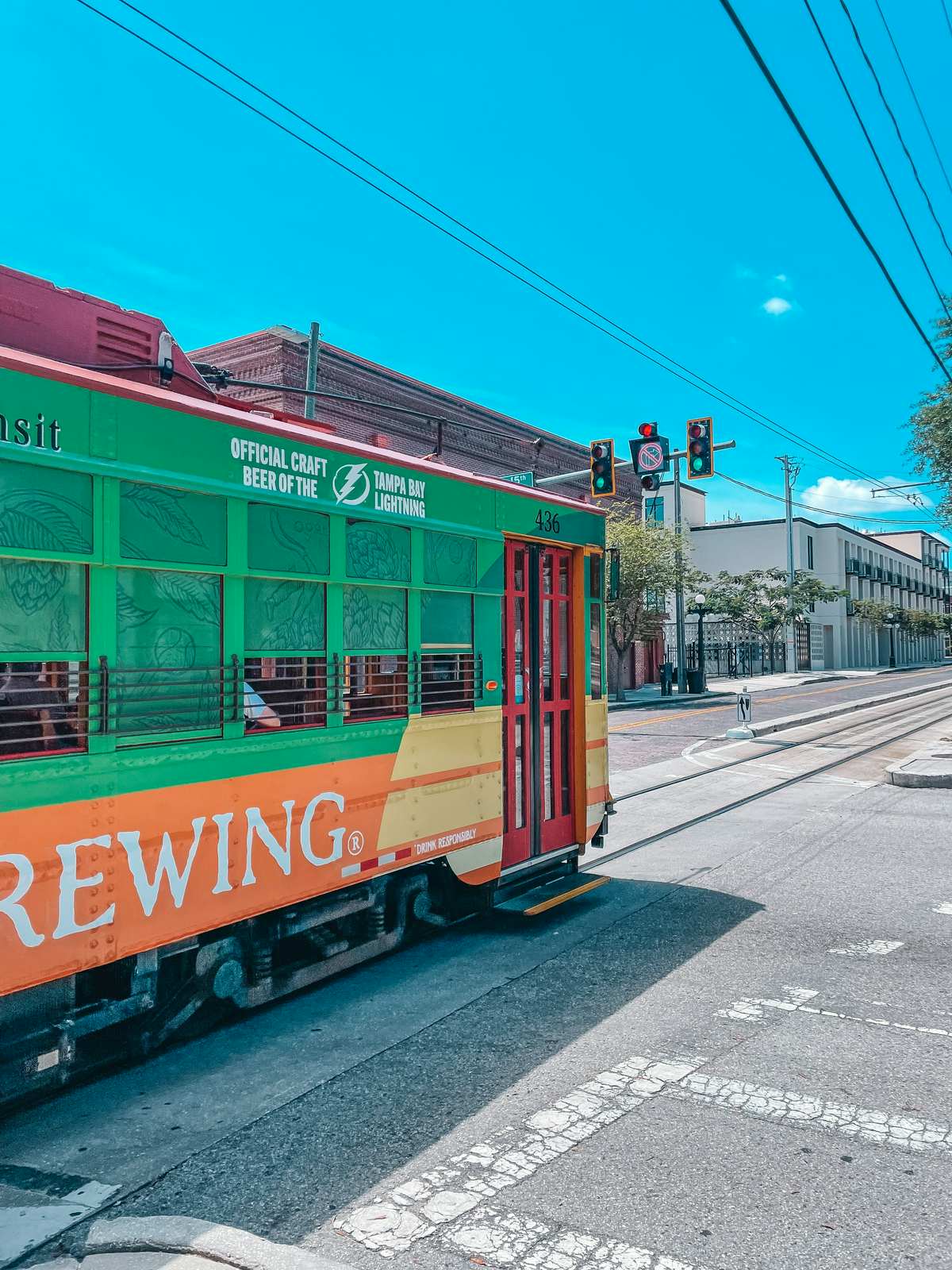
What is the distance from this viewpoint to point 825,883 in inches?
319

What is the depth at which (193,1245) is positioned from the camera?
306 centimetres

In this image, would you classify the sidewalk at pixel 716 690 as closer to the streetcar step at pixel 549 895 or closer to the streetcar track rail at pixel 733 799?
the streetcar track rail at pixel 733 799

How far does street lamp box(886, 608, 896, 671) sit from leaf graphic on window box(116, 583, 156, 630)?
76856 mm

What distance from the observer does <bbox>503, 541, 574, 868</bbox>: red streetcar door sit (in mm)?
6848

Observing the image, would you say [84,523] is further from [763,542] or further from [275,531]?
[763,542]

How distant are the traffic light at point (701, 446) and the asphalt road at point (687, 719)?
5.17 metres

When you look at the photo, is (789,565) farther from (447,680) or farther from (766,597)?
(447,680)

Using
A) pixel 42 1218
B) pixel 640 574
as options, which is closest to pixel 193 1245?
pixel 42 1218

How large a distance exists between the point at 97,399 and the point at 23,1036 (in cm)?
261

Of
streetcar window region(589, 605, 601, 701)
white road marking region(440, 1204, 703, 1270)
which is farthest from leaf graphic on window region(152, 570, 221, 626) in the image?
streetcar window region(589, 605, 601, 701)

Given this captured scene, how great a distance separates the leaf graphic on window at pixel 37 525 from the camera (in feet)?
11.9

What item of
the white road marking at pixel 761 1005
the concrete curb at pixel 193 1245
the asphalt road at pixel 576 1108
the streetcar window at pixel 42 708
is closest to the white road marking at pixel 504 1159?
the asphalt road at pixel 576 1108

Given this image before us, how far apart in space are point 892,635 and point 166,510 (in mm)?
87063

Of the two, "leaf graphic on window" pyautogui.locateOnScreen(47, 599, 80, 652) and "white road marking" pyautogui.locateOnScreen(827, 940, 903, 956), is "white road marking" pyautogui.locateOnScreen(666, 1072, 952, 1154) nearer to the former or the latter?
"white road marking" pyautogui.locateOnScreen(827, 940, 903, 956)
